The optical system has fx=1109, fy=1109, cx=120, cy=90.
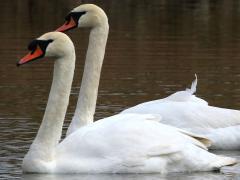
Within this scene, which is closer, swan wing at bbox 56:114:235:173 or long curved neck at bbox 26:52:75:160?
swan wing at bbox 56:114:235:173

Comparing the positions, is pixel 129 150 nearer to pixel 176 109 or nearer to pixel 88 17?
pixel 176 109

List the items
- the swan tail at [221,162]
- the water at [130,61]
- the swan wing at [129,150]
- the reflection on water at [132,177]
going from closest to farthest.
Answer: the reflection on water at [132,177] → the swan wing at [129,150] → the swan tail at [221,162] → the water at [130,61]

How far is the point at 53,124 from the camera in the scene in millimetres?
11078

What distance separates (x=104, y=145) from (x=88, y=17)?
230cm

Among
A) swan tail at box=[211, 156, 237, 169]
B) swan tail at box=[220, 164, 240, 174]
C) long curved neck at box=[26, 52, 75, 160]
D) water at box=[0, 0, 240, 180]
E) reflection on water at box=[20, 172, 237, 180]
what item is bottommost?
water at box=[0, 0, 240, 180]

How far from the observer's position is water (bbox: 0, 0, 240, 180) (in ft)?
44.9

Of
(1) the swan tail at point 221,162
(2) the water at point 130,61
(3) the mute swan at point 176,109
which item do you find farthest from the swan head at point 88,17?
(1) the swan tail at point 221,162

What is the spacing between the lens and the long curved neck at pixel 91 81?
40.1 feet

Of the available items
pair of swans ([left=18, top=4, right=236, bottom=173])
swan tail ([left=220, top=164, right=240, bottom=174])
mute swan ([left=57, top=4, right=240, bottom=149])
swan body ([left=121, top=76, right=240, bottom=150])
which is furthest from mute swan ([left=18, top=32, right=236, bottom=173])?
swan body ([left=121, top=76, right=240, bottom=150])

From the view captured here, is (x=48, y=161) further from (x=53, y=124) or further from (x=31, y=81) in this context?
(x=31, y=81)

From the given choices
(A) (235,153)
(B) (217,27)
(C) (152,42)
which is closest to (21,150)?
(A) (235,153)

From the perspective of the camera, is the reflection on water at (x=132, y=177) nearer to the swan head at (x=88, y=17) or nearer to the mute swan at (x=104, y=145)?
the mute swan at (x=104, y=145)

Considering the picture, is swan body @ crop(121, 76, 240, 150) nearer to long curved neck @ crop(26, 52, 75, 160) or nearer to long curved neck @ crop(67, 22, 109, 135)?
long curved neck @ crop(67, 22, 109, 135)

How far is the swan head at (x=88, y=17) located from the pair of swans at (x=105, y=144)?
1550 millimetres
